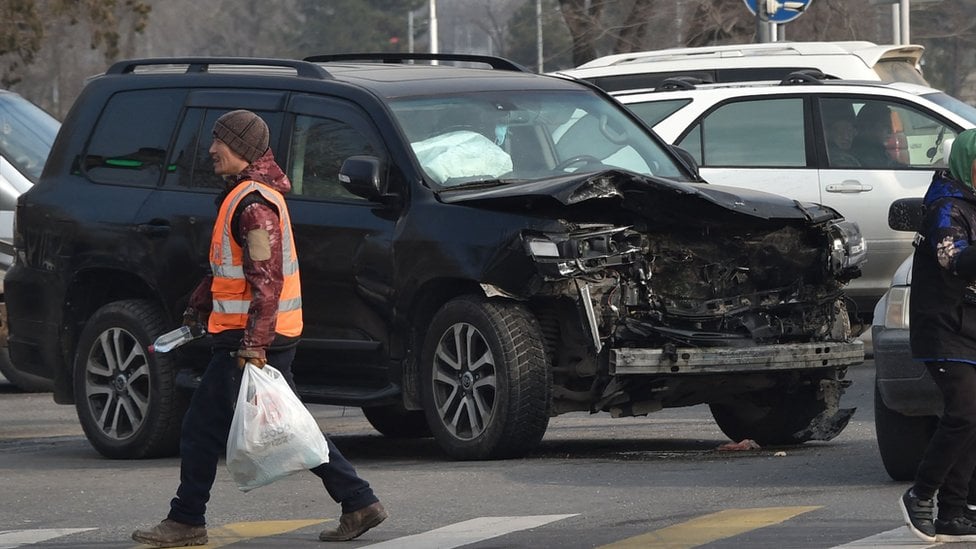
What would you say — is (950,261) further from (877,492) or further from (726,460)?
(726,460)

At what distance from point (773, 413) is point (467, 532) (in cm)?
303

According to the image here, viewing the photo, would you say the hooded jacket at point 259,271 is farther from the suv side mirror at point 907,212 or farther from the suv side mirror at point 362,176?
the suv side mirror at point 907,212

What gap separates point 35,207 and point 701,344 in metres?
3.80

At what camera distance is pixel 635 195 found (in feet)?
29.6

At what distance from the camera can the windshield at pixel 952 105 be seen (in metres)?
13.6

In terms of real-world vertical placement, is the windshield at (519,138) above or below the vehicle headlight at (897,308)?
above

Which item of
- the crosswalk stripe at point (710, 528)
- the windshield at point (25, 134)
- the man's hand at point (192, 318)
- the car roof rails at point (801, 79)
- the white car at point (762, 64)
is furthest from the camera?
the white car at point (762, 64)

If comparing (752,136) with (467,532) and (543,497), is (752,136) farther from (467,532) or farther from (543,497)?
(467,532)

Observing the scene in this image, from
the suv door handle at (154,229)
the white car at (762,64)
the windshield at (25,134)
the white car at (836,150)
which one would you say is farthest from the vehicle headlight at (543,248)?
the white car at (762,64)

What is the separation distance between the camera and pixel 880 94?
44.4 ft

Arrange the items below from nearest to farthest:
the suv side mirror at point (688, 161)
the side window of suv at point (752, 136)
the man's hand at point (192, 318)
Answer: the man's hand at point (192, 318) < the suv side mirror at point (688, 161) < the side window of suv at point (752, 136)

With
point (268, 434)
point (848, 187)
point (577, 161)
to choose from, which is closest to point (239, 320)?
point (268, 434)

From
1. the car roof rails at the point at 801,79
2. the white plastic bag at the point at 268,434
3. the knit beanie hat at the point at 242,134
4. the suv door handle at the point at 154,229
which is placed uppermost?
the knit beanie hat at the point at 242,134

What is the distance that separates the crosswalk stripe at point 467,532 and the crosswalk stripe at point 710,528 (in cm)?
49
